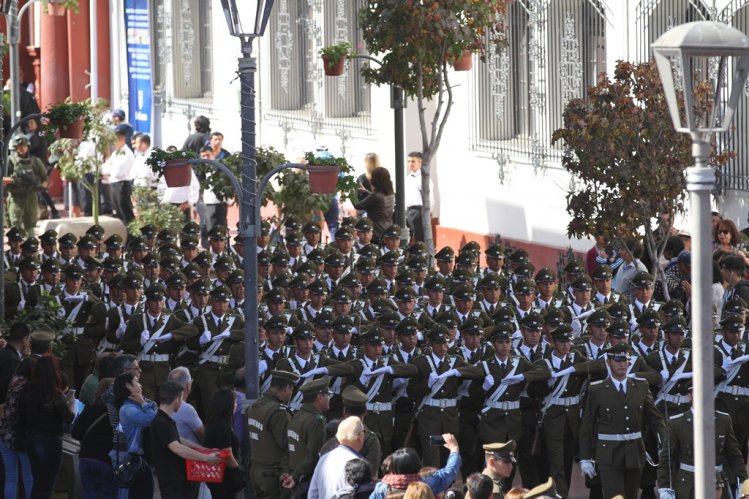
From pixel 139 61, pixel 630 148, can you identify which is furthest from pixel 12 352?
pixel 139 61

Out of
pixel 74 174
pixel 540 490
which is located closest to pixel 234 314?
pixel 540 490

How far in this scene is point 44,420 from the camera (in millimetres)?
12086

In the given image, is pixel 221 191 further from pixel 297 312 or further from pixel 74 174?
pixel 74 174

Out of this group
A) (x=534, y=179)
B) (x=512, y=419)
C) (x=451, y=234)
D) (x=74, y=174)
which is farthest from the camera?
(x=74, y=174)

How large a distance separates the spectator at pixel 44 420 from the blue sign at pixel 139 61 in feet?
73.7

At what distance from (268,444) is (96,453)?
117cm

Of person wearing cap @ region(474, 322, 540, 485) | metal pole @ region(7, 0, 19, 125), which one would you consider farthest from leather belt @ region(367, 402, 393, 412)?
metal pole @ region(7, 0, 19, 125)

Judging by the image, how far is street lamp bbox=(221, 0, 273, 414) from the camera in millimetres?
11852

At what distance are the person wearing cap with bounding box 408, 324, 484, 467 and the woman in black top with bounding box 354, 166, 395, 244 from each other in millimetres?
8286

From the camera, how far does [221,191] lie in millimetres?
20266

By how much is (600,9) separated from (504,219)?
3.43 m

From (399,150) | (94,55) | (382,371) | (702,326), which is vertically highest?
(94,55)

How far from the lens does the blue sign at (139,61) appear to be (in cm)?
3444

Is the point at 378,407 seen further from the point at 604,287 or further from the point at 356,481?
the point at 356,481
